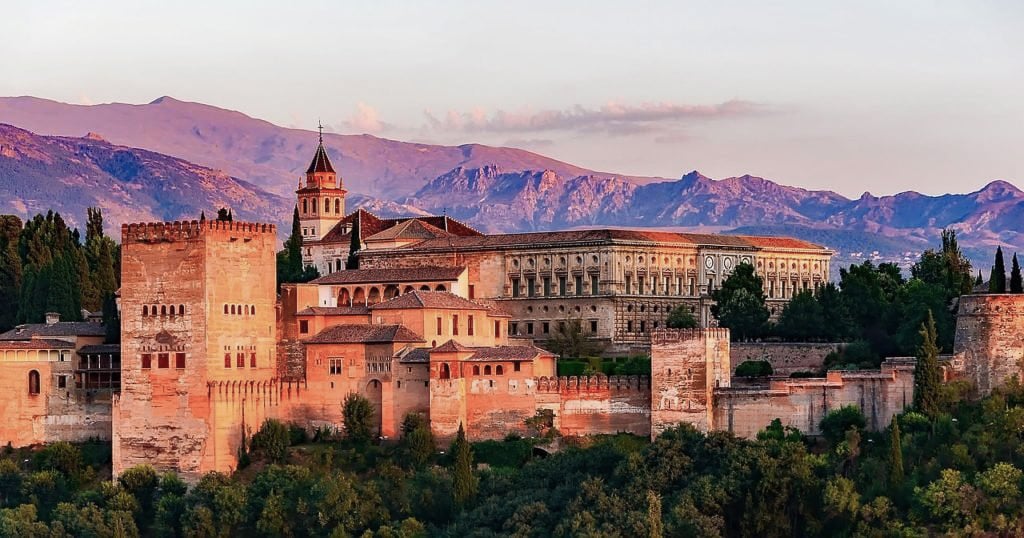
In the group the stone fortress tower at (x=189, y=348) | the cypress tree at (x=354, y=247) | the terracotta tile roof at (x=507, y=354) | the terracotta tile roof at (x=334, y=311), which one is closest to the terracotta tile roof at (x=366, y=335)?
the terracotta tile roof at (x=334, y=311)

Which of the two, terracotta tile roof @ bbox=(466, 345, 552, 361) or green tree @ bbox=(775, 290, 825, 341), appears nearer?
terracotta tile roof @ bbox=(466, 345, 552, 361)

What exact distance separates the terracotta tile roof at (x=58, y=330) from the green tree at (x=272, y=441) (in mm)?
8011

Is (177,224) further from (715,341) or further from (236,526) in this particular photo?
(715,341)

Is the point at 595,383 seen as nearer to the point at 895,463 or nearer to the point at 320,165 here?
the point at 895,463

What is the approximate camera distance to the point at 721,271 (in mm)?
80812

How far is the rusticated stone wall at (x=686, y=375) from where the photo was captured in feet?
189

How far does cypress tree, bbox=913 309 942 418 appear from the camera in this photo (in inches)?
2173

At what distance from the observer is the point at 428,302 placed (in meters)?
63.9

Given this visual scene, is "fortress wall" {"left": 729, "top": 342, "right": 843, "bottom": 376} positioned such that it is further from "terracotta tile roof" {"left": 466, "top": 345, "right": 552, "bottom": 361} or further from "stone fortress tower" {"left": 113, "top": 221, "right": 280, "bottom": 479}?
"stone fortress tower" {"left": 113, "top": 221, "right": 280, "bottom": 479}

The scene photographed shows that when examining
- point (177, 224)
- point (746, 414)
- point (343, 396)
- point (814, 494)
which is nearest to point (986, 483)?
point (814, 494)

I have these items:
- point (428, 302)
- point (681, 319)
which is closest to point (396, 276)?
point (428, 302)

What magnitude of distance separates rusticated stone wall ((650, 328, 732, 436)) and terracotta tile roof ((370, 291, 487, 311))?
8.37 m

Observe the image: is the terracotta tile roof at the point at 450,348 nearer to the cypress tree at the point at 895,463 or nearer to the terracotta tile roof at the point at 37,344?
the terracotta tile roof at the point at 37,344

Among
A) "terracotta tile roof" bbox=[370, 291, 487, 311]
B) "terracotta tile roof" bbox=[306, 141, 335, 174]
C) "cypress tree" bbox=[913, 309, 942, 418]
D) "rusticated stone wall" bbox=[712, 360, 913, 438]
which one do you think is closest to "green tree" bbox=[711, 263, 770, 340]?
"terracotta tile roof" bbox=[370, 291, 487, 311]
